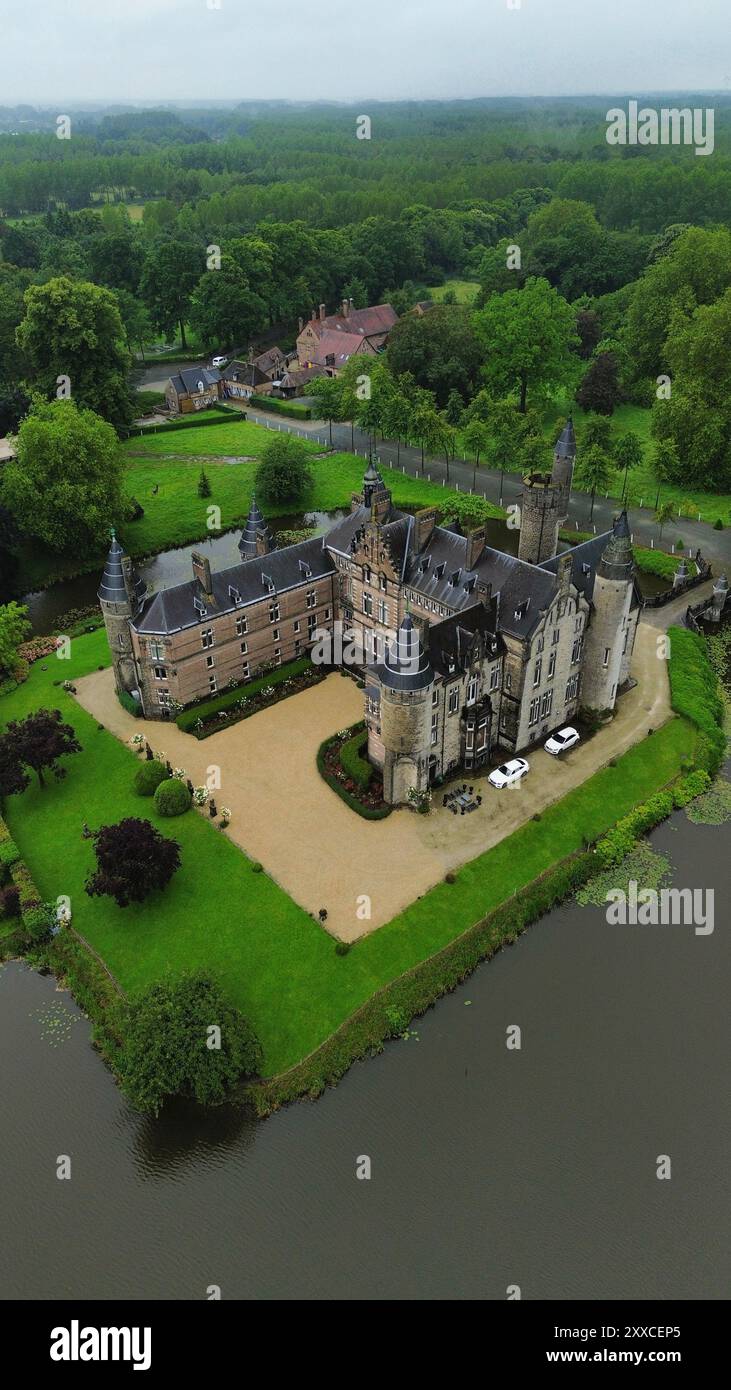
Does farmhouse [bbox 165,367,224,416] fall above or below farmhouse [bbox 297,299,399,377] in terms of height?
below

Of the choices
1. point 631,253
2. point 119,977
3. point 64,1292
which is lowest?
point 64,1292

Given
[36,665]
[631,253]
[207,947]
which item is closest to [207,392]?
[36,665]

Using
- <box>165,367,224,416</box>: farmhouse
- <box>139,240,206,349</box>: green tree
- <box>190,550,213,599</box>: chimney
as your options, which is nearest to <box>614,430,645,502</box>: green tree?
<box>190,550,213,599</box>: chimney

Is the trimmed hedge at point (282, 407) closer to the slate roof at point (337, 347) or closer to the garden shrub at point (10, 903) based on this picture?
the slate roof at point (337, 347)

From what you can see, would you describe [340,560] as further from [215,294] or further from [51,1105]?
[215,294]

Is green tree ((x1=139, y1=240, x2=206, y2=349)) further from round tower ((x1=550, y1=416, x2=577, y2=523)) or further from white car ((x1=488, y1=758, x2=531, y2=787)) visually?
white car ((x1=488, y1=758, x2=531, y2=787))
